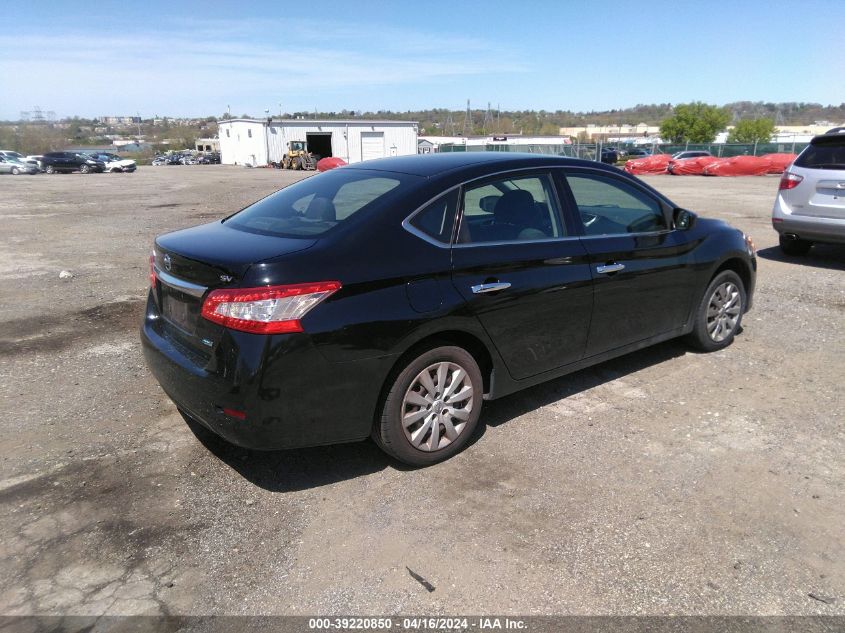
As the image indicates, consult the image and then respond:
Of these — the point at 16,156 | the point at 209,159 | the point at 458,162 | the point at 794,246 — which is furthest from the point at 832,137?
the point at 209,159

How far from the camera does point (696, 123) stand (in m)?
93.5

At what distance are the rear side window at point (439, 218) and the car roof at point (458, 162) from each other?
242 mm

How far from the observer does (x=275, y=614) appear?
8.27 ft

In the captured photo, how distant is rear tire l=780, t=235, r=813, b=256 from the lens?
379 inches

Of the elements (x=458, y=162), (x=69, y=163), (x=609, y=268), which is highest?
(x=458, y=162)

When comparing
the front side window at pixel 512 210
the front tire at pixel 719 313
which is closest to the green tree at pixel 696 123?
the front tire at pixel 719 313

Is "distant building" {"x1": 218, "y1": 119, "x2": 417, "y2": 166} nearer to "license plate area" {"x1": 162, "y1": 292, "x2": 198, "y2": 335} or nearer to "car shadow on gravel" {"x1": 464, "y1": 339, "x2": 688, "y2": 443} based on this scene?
"car shadow on gravel" {"x1": 464, "y1": 339, "x2": 688, "y2": 443}

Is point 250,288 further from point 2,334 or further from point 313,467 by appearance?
point 2,334

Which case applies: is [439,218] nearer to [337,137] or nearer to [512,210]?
[512,210]

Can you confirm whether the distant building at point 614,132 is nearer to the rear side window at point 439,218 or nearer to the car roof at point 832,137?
the car roof at point 832,137

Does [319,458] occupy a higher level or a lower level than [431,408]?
lower

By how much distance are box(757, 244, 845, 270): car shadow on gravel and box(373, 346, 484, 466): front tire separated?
7.87m

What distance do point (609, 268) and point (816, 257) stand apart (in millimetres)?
7565

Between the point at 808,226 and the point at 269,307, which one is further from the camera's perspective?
the point at 808,226
